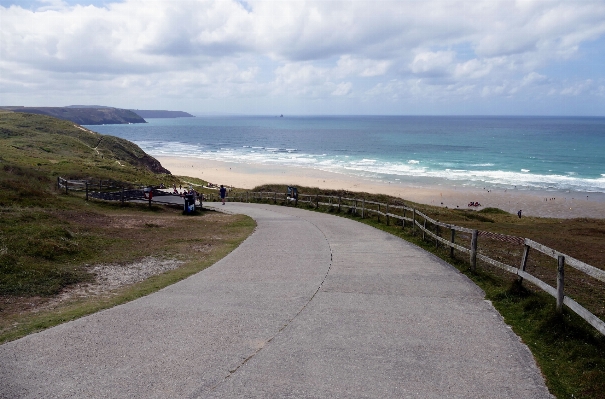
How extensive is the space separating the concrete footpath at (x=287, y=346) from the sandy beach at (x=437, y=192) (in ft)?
136

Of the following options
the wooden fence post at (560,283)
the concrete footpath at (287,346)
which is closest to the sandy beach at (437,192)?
the concrete footpath at (287,346)

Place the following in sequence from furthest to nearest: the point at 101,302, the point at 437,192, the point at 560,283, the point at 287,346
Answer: the point at 437,192, the point at 101,302, the point at 560,283, the point at 287,346

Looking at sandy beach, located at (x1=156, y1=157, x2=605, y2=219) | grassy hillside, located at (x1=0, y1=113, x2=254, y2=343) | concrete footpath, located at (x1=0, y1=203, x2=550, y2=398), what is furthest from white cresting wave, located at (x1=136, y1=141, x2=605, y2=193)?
concrete footpath, located at (x1=0, y1=203, x2=550, y2=398)

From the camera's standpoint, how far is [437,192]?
190ft

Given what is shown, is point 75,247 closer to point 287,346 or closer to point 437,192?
point 287,346

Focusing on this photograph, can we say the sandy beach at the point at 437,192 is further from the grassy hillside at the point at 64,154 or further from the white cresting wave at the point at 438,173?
the grassy hillside at the point at 64,154

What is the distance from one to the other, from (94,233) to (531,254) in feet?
53.2

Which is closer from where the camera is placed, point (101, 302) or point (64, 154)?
point (101, 302)

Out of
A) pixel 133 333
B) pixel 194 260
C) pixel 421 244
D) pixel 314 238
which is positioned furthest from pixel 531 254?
A: pixel 133 333

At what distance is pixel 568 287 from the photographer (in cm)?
1232

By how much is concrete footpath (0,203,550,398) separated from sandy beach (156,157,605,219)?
4144 centimetres

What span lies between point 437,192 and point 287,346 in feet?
176

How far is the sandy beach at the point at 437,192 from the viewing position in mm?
48562

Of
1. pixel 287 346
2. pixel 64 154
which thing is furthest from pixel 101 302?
pixel 64 154
